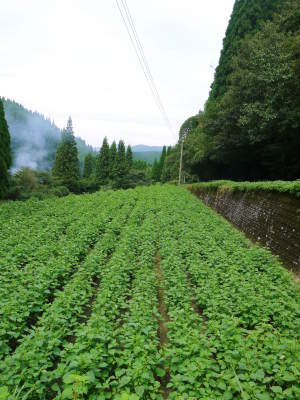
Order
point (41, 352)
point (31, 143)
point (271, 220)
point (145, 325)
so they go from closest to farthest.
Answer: point (41, 352), point (145, 325), point (271, 220), point (31, 143)

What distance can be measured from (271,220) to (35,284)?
8353mm

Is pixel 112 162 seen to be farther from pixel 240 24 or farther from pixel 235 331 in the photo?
pixel 235 331

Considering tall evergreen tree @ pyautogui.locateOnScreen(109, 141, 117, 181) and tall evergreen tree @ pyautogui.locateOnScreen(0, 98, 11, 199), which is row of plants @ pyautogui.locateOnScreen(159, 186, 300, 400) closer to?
tall evergreen tree @ pyautogui.locateOnScreen(0, 98, 11, 199)

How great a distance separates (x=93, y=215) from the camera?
44.5 feet

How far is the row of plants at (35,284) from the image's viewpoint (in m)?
3.97

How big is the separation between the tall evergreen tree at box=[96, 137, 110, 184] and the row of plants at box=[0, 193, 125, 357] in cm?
4668

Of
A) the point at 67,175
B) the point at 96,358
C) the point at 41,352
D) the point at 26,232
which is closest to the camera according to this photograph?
the point at 96,358

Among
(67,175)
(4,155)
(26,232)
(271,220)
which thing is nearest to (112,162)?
(67,175)

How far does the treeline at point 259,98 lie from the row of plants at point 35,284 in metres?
11.9

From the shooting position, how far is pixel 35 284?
16.9ft

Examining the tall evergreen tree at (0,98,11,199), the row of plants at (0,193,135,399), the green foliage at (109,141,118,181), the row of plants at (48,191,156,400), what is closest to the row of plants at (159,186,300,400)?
the row of plants at (48,191,156,400)

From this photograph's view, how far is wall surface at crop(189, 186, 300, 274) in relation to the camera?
26.4ft

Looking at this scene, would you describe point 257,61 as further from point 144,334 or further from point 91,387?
point 91,387

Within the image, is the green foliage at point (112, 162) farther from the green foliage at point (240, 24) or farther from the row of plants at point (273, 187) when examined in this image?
the row of plants at point (273, 187)
